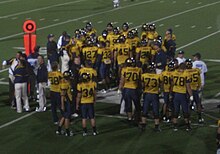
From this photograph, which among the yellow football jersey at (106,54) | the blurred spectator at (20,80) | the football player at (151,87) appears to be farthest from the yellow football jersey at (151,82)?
the yellow football jersey at (106,54)

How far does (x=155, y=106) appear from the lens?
13.0m

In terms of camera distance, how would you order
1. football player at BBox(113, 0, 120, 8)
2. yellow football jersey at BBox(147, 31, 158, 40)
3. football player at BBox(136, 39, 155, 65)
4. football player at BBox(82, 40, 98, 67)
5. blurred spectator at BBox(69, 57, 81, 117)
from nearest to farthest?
blurred spectator at BBox(69, 57, 81, 117)
football player at BBox(136, 39, 155, 65)
football player at BBox(82, 40, 98, 67)
yellow football jersey at BBox(147, 31, 158, 40)
football player at BBox(113, 0, 120, 8)

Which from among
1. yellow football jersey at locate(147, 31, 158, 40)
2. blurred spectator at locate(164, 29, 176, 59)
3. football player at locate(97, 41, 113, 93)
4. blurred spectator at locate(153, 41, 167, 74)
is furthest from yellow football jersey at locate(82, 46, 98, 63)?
blurred spectator at locate(164, 29, 176, 59)

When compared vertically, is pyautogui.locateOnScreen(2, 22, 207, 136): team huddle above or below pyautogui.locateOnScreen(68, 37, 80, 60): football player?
below

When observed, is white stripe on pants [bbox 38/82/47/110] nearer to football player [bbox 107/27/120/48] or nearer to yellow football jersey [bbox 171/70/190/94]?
football player [bbox 107/27/120/48]

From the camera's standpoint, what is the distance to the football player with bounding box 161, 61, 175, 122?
13.2 meters

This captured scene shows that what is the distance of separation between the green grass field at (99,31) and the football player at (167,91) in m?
0.36

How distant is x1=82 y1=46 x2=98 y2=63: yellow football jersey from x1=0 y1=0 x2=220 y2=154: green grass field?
1.50 metres

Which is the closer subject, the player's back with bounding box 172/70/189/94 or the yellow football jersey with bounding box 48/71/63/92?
the player's back with bounding box 172/70/189/94

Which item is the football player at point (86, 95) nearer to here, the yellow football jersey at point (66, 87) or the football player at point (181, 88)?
the yellow football jersey at point (66, 87)

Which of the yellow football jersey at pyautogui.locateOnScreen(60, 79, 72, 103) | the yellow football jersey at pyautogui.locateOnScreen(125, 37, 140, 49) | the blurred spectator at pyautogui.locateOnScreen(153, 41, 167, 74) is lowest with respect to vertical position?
the yellow football jersey at pyautogui.locateOnScreen(60, 79, 72, 103)

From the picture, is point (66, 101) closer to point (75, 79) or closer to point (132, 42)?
point (75, 79)

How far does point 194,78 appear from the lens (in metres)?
13.4

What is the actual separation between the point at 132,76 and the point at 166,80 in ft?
2.69
